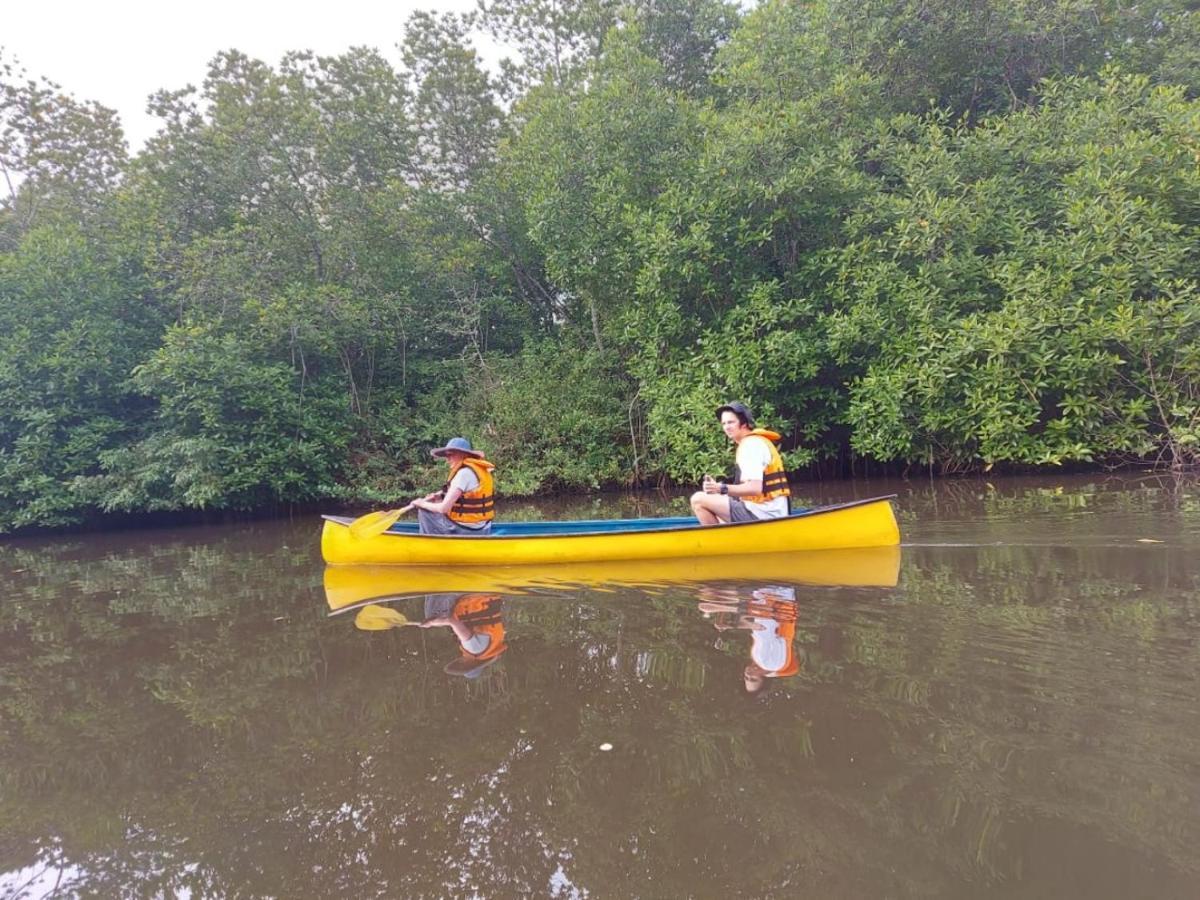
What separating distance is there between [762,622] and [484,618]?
184 centimetres

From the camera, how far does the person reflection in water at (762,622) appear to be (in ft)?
10.3

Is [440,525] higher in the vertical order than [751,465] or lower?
lower

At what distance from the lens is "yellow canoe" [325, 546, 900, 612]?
487 centimetres

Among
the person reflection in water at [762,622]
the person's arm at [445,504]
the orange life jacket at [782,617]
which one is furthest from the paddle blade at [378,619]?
the orange life jacket at [782,617]

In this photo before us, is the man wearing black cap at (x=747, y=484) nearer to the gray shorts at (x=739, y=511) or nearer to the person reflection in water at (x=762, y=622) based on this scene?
the gray shorts at (x=739, y=511)

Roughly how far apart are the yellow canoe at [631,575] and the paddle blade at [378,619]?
0.85ft

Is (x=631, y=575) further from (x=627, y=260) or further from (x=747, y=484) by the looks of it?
(x=627, y=260)

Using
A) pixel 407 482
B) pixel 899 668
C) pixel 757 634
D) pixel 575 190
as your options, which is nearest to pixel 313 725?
pixel 757 634

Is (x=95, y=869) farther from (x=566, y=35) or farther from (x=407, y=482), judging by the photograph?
(x=566, y=35)

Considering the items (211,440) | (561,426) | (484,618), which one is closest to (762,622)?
(484,618)

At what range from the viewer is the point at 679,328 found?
11359mm

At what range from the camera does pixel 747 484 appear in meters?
5.49

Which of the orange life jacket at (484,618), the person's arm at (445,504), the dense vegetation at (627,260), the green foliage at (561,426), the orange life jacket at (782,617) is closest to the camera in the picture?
the orange life jacket at (782,617)

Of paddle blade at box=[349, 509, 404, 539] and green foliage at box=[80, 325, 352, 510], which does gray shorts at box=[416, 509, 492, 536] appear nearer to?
paddle blade at box=[349, 509, 404, 539]
